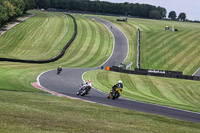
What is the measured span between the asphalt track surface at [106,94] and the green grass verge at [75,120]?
339cm

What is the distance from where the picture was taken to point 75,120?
54.4 ft

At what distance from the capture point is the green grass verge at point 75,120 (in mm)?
14602

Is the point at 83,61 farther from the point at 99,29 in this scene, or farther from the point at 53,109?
the point at 53,109

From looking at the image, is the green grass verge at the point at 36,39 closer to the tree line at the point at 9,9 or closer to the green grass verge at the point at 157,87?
the tree line at the point at 9,9

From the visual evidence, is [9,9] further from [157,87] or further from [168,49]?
[157,87]

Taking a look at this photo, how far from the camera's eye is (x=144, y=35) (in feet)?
355

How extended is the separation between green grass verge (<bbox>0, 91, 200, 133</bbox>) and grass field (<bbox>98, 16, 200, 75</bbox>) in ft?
180

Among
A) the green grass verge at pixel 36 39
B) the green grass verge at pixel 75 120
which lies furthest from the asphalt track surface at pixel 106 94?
the green grass verge at pixel 36 39

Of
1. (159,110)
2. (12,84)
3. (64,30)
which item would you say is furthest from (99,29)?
(159,110)

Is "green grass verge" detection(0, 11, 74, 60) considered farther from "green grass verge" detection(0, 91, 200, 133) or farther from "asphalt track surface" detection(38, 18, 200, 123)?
"green grass verge" detection(0, 91, 200, 133)

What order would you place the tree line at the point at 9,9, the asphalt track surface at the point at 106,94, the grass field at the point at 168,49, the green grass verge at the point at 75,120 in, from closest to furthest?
the green grass verge at the point at 75,120 → the asphalt track surface at the point at 106,94 → the grass field at the point at 168,49 → the tree line at the point at 9,9

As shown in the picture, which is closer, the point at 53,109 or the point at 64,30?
the point at 53,109

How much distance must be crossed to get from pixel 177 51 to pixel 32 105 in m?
73.6

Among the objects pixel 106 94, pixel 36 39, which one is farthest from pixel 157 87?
pixel 36 39
